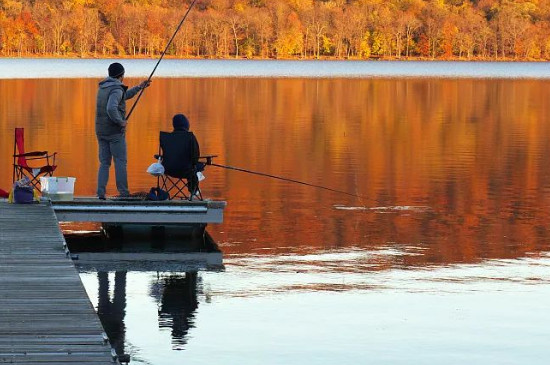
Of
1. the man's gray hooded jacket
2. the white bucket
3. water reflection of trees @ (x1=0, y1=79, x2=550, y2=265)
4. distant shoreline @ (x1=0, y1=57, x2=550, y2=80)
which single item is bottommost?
water reflection of trees @ (x1=0, y1=79, x2=550, y2=265)

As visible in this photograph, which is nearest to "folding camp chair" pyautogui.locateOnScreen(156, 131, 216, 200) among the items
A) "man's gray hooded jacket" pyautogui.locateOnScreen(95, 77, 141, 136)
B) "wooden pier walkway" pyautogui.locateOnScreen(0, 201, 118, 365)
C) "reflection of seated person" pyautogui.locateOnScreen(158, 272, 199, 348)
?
"man's gray hooded jacket" pyautogui.locateOnScreen(95, 77, 141, 136)

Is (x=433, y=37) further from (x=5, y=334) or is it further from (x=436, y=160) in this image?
(x=5, y=334)

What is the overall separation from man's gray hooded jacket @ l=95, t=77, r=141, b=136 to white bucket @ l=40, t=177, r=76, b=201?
1.81ft

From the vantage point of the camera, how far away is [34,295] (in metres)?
8.18

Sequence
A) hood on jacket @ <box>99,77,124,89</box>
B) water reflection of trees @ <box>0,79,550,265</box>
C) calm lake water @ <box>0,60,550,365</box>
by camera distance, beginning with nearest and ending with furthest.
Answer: calm lake water @ <box>0,60,550,365</box> → hood on jacket @ <box>99,77,124,89</box> → water reflection of trees @ <box>0,79,550,265</box>

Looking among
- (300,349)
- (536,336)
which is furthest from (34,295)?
(536,336)

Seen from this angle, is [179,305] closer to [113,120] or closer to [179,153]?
[179,153]

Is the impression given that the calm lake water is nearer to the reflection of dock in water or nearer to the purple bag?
the reflection of dock in water

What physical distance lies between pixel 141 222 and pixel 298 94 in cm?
3929

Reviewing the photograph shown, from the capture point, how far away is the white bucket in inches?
484

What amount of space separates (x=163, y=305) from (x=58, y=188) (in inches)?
117

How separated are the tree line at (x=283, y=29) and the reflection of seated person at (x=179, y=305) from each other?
127 m

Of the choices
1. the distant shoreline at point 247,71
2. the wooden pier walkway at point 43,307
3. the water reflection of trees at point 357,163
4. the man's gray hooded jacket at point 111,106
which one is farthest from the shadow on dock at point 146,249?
the distant shoreline at point 247,71

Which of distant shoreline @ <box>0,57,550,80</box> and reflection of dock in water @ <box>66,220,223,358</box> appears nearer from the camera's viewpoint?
reflection of dock in water @ <box>66,220,223,358</box>
